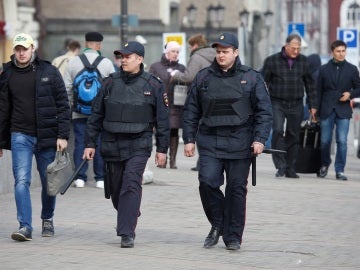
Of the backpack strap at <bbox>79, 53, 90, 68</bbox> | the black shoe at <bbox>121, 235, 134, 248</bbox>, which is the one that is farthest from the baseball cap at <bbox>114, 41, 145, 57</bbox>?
the backpack strap at <bbox>79, 53, 90, 68</bbox>

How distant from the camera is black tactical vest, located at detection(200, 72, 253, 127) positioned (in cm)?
1098

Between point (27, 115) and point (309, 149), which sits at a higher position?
point (27, 115)

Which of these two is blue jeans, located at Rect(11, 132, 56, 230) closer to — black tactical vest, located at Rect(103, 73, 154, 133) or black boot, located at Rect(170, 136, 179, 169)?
black tactical vest, located at Rect(103, 73, 154, 133)

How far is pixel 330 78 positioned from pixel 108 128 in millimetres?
7753

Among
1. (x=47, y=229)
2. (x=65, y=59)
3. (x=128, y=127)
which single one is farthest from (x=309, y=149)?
(x=128, y=127)

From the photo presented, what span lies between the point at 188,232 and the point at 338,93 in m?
6.80

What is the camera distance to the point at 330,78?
18.6 m

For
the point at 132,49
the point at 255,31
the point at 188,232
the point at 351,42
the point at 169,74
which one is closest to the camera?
the point at 132,49

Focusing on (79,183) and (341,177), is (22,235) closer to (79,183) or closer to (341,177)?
(79,183)

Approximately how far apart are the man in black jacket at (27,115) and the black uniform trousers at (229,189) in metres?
1.30

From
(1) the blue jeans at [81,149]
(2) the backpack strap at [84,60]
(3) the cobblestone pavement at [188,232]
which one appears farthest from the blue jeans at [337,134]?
(2) the backpack strap at [84,60]

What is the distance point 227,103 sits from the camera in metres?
11.0

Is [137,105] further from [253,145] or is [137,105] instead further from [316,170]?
[316,170]

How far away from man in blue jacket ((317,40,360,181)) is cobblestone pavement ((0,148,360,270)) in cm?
135
